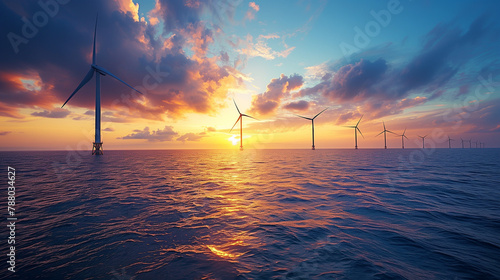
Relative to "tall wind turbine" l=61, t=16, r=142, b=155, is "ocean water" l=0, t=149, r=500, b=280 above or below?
below

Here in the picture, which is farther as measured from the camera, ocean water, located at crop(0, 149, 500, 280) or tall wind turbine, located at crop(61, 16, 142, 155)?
tall wind turbine, located at crop(61, 16, 142, 155)

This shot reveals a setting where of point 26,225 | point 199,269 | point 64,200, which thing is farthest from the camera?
point 64,200

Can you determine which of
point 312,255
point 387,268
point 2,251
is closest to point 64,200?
point 2,251

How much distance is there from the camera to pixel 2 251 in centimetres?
662

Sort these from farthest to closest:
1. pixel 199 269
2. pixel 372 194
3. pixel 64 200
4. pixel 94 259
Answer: pixel 372 194, pixel 64 200, pixel 94 259, pixel 199 269

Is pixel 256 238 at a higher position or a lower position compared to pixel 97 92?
lower

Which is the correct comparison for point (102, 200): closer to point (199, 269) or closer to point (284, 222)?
point (199, 269)

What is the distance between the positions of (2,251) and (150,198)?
757 cm

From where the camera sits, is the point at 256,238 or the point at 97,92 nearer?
the point at 256,238

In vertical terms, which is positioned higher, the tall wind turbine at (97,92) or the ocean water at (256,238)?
the tall wind turbine at (97,92)

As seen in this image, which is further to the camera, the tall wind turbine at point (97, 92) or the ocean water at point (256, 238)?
the tall wind turbine at point (97, 92)

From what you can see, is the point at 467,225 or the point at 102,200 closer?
the point at 467,225

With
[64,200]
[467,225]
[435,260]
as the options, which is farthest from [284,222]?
[64,200]

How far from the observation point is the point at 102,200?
13.5 m
